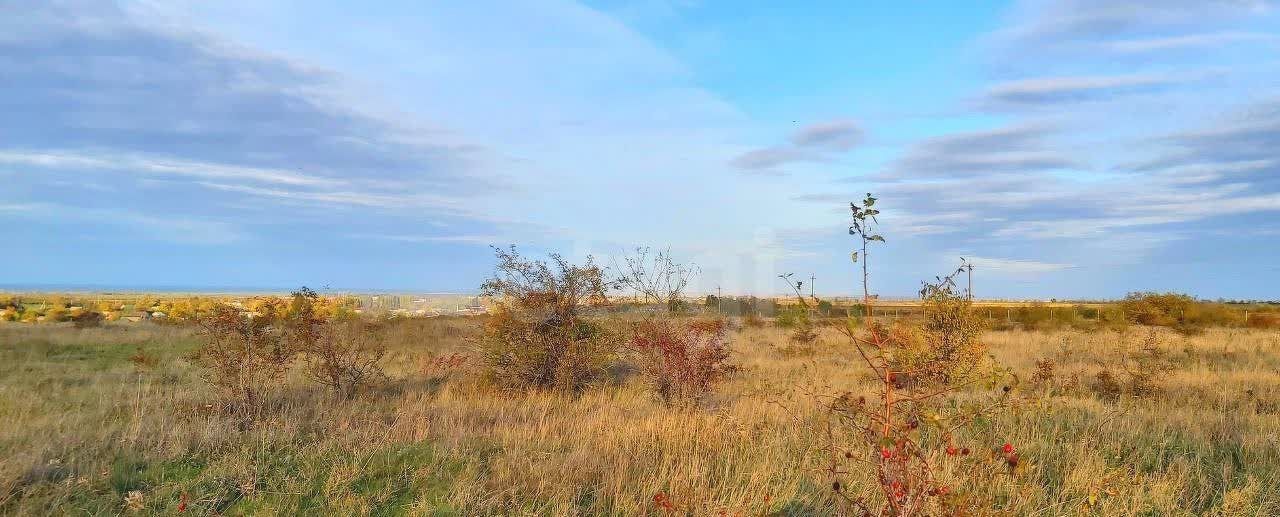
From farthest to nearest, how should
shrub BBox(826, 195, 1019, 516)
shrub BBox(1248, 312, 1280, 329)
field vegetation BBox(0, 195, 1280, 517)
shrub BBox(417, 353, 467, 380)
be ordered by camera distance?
shrub BBox(1248, 312, 1280, 329), shrub BBox(417, 353, 467, 380), field vegetation BBox(0, 195, 1280, 517), shrub BBox(826, 195, 1019, 516)

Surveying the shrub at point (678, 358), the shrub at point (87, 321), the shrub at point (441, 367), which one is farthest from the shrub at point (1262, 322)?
the shrub at point (87, 321)

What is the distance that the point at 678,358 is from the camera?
9016 millimetres

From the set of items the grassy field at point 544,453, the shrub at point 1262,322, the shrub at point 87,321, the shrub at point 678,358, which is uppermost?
the shrub at point 1262,322

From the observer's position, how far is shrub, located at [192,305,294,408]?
778cm

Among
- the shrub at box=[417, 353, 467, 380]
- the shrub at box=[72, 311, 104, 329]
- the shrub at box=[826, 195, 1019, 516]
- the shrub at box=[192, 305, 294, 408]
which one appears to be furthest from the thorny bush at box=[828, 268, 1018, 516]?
the shrub at box=[72, 311, 104, 329]

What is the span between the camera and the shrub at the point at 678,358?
8906 millimetres

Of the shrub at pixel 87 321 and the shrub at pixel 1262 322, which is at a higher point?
the shrub at pixel 1262 322

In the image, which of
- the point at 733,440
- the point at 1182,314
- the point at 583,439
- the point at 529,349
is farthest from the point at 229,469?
the point at 1182,314

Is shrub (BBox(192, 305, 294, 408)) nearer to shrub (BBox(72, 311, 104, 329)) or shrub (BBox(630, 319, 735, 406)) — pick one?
shrub (BBox(630, 319, 735, 406))

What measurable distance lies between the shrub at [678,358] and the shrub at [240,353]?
14.3ft

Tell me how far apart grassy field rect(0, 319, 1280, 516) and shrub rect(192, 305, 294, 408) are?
339mm

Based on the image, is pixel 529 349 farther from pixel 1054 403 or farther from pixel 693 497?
pixel 1054 403

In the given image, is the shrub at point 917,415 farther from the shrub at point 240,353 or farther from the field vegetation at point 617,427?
the shrub at point 240,353

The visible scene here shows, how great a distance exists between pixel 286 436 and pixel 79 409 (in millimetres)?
3523
